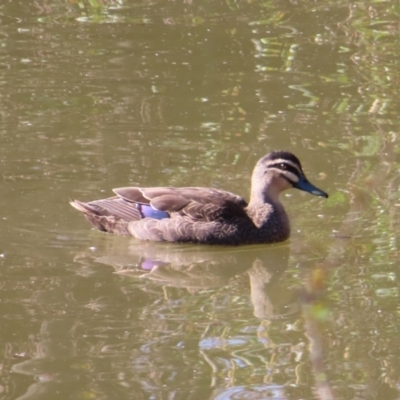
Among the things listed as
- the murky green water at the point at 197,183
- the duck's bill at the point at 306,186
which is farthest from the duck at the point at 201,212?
the murky green water at the point at 197,183

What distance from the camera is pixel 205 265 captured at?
360 inches

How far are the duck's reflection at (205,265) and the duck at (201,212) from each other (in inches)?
3.7

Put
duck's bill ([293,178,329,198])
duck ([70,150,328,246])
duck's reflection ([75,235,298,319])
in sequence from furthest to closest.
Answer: duck's bill ([293,178,329,198]) → duck ([70,150,328,246]) → duck's reflection ([75,235,298,319])

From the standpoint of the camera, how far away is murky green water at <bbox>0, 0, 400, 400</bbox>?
22.6 ft

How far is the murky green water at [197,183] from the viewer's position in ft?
22.6

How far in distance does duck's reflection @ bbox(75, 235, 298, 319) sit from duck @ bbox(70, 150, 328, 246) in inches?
3.7

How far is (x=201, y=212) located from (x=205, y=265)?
2.35 ft

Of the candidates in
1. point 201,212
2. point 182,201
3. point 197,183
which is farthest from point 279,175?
point 197,183

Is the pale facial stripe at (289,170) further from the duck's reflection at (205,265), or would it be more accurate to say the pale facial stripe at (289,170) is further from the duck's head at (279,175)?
the duck's reflection at (205,265)

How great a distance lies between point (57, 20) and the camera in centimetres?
1555

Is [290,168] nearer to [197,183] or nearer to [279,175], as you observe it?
[279,175]

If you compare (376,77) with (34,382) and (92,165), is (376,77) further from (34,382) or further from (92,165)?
(34,382)

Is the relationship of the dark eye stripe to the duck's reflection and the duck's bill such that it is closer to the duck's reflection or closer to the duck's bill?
the duck's bill

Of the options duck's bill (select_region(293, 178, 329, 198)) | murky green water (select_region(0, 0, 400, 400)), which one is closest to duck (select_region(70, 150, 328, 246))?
duck's bill (select_region(293, 178, 329, 198))
